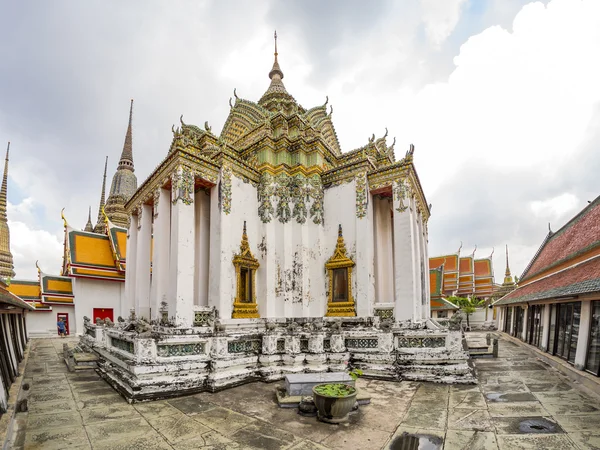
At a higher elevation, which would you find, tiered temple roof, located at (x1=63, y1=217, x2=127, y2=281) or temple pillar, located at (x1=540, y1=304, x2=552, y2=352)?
tiered temple roof, located at (x1=63, y1=217, x2=127, y2=281)

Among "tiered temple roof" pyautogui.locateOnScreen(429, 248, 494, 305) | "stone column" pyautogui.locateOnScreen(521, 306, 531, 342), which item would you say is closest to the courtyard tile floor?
"stone column" pyautogui.locateOnScreen(521, 306, 531, 342)

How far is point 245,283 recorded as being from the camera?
11.5 metres

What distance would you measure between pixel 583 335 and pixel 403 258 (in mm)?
4848

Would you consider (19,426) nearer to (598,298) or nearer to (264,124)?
(264,124)

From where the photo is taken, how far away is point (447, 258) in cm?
3203

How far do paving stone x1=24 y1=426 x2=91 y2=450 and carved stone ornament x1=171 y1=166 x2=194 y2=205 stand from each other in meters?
6.05

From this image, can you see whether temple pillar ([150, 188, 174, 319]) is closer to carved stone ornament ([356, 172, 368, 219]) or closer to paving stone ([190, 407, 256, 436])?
paving stone ([190, 407, 256, 436])

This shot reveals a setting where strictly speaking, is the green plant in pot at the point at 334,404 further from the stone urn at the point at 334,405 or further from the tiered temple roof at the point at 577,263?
the tiered temple roof at the point at 577,263

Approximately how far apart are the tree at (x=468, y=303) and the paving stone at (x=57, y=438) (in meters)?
28.9

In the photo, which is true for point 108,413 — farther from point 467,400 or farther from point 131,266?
point 131,266

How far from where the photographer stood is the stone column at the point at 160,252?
10695 millimetres

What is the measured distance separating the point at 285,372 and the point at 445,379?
3.92 metres

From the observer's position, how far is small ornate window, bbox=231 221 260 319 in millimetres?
10992

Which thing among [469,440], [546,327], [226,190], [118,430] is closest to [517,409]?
[469,440]
